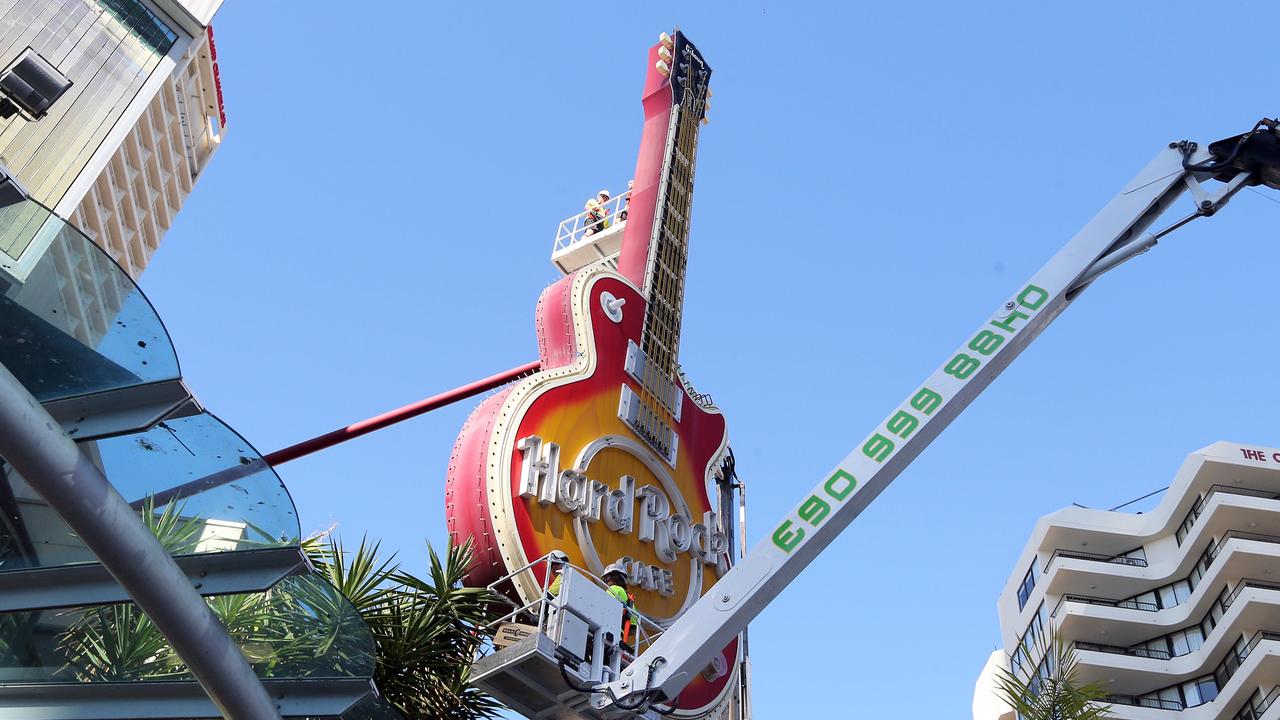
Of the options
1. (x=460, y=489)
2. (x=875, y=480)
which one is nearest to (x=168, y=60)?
(x=460, y=489)

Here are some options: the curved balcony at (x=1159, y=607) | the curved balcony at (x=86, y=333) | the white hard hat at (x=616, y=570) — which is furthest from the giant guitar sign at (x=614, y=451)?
the curved balcony at (x=1159, y=607)

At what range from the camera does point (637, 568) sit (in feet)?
63.8

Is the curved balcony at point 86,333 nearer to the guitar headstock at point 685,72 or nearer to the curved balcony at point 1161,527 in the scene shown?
the guitar headstock at point 685,72

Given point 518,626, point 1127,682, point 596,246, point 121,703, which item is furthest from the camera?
point 1127,682

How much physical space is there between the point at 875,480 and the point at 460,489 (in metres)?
5.16

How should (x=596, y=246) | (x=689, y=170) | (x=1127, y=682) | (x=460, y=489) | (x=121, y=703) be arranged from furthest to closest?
1. (x=1127, y=682)
2. (x=596, y=246)
3. (x=689, y=170)
4. (x=460, y=489)
5. (x=121, y=703)

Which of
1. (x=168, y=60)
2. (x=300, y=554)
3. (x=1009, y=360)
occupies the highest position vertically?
(x=168, y=60)

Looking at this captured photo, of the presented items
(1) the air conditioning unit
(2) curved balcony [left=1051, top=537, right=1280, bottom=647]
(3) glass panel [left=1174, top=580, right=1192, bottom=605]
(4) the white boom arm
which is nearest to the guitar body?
(4) the white boom arm

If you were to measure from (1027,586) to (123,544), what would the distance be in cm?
6108

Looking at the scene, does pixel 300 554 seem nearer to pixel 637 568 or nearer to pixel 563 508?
pixel 563 508

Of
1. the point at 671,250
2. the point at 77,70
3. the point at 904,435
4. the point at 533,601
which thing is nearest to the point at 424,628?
the point at 533,601

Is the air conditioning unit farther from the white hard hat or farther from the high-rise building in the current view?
the high-rise building

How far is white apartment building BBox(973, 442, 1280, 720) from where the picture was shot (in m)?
55.3

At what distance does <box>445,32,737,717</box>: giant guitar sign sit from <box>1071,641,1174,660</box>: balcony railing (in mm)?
40025
